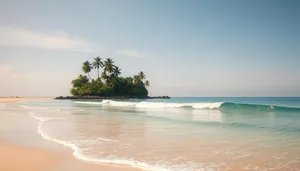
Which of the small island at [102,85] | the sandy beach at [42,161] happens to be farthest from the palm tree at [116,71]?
the sandy beach at [42,161]

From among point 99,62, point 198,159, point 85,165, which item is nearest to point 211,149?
point 198,159

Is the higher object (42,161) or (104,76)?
(104,76)

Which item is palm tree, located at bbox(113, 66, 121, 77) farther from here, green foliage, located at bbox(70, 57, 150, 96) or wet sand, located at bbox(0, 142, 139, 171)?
wet sand, located at bbox(0, 142, 139, 171)

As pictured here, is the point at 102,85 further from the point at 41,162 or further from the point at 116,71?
the point at 41,162

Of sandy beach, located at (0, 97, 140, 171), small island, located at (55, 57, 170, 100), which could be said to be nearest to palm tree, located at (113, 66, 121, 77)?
small island, located at (55, 57, 170, 100)

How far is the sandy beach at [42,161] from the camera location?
465 cm

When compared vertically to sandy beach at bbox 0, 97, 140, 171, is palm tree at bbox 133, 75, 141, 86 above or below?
above

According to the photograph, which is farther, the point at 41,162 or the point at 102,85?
the point at 102,85

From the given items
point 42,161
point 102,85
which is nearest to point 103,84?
point 102,85

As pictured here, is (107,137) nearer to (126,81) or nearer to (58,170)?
(58,170)

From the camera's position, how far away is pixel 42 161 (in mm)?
5148

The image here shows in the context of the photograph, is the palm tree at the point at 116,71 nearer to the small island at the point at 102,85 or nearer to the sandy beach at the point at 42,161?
the small island at the point at 102,85

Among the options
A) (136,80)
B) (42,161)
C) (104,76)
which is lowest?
(42,161)

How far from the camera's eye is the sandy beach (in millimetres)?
4648
